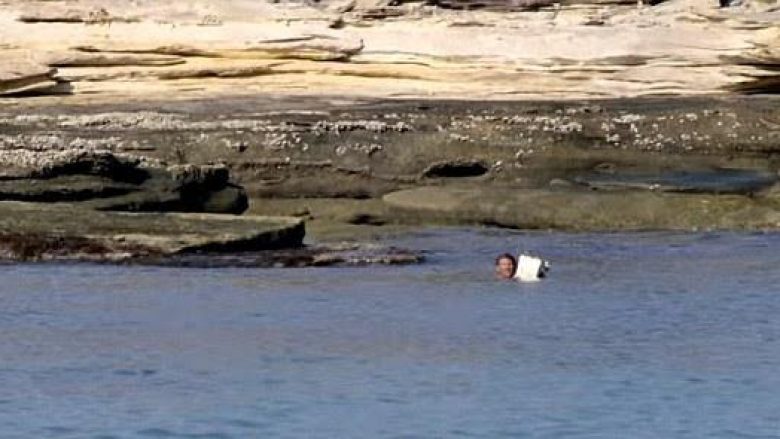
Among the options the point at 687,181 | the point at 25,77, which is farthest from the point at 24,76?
the point at 687,181

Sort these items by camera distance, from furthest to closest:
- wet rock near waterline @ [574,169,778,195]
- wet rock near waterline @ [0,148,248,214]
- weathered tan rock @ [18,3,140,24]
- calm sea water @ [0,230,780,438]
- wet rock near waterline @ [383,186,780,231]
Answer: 1. weathered tan rock @ [18,3,140,24]
2. wet rock near waterline @ [574,169,778,195]
3. wet rock near waterline @ [383,186,780,231]
4. wet rock near waterline @ [0,148,248,214]
5. calm sea water @ [0,230,780,438]

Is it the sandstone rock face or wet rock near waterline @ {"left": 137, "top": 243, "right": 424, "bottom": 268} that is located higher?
the sandstone rock face

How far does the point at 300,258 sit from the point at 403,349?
137 inches

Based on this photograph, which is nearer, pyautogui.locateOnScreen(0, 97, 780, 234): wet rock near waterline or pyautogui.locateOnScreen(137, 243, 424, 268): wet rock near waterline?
pyautogui.locateOnScreen(137, 243, 424, 268): wet rock near waterline

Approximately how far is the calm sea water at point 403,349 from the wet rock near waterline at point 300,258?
0.17 m

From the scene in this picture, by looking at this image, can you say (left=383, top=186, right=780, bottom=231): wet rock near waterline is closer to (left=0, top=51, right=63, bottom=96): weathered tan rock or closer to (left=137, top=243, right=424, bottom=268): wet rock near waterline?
(left=137, top=243, right=424, bottom=268): wet rock near waterline

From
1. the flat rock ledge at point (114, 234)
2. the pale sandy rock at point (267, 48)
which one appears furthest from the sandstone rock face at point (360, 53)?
the flat rock ledge at point (114, 234)

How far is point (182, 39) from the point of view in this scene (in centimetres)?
1914

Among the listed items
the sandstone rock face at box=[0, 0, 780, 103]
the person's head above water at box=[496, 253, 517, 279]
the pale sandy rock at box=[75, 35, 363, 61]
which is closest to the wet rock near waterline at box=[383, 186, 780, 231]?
the sandstone rock face at box=[0, 0, 780, 103]

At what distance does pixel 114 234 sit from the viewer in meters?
14.8

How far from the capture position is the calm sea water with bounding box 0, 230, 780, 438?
945cm

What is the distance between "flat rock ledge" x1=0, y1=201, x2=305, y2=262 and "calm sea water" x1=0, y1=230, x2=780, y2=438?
288 millimetres

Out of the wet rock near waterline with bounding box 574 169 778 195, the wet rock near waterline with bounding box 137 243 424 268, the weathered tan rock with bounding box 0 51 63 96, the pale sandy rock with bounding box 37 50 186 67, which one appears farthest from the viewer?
the pale sandy rock with bounding box 37 50 186 67

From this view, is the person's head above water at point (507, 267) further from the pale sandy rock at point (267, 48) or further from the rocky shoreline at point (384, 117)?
the pale sandy rock at point (267, 48)
